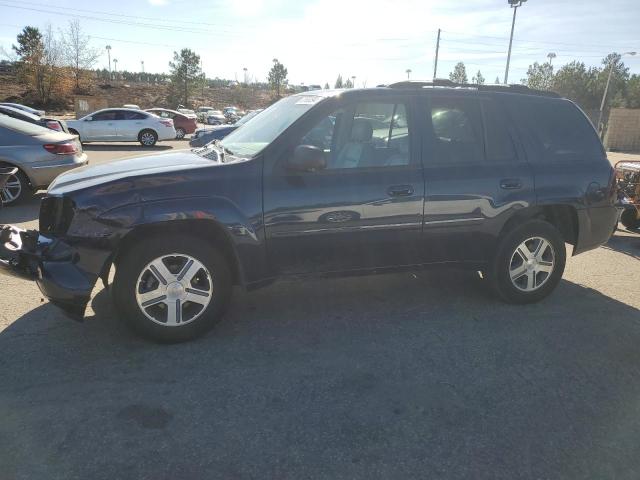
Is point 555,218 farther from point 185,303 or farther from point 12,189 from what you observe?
point 12,189

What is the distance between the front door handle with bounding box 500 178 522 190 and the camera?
A: 428 centimetres

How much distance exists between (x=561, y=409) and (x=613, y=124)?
1320 inches

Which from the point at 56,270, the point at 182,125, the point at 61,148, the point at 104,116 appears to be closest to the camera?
the point at 56,270

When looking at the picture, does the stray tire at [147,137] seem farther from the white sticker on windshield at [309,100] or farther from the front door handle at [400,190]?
the front door handle at [400,190]

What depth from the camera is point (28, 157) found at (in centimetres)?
820

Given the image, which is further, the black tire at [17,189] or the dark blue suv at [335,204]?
the black tire at [17,189]

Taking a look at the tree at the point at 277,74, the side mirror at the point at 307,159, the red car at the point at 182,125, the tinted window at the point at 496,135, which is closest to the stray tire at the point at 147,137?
the red car at the point at 182,125

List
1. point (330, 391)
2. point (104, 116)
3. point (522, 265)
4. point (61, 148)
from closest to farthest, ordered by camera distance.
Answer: point (330, 391) → point (522, 265) → point (61, 148) → point (104, 116)

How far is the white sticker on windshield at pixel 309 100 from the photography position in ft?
13.2

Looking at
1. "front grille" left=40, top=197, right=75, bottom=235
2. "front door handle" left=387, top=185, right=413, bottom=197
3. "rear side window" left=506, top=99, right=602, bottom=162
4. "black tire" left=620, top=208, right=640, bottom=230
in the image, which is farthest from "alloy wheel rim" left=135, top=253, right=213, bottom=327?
"black tire" left=620, top=208, right=640, bottom=230

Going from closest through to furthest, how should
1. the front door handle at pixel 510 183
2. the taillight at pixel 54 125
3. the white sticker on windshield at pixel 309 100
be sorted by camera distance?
the white sticker on windshield at pixel 309 100 < the front door handle at pixel 510 183 < the taillight at pixel 54 125

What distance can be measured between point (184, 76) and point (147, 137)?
43.1 meters

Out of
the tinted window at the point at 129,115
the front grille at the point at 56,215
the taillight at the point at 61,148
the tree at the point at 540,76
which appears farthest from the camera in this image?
the tree at the point at 540,76

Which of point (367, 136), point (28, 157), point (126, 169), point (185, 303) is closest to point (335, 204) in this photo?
point (367, 136)
